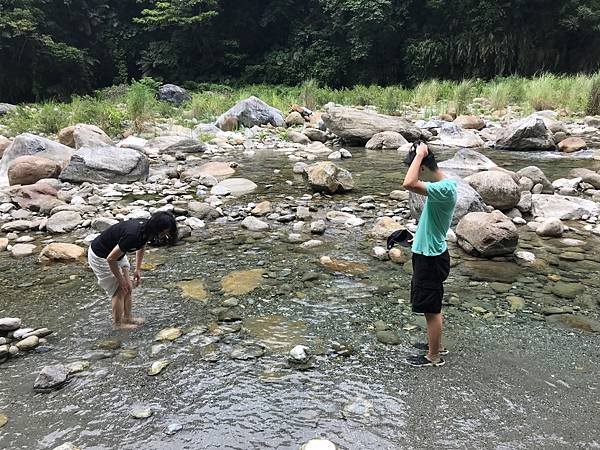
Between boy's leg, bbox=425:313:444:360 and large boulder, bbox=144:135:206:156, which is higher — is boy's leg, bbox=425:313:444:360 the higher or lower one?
the higher one

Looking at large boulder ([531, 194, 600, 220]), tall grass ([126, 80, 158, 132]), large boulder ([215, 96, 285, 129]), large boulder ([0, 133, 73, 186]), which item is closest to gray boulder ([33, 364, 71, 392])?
large boulder ([531, 194, 600, 220])

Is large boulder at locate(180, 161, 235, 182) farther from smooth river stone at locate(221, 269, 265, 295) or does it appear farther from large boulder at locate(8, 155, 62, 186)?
smooth river stone at locate(221, 269, 265, 295)

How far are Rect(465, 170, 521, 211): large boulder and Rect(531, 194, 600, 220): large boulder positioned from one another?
14.3 inches

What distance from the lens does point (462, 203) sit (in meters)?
6.75

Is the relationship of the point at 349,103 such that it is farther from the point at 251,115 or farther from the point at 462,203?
the point at 462,203

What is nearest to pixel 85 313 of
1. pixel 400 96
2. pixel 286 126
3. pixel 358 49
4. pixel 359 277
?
pixel 359 277

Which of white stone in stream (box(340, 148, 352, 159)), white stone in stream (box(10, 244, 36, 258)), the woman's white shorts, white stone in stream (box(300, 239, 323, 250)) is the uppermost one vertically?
the woman's white shorts

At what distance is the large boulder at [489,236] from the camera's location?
5.67m

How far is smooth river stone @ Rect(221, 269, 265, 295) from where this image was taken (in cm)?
504

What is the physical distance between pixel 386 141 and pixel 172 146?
5.92 m

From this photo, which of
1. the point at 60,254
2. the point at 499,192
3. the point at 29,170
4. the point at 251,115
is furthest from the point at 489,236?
the point at 251,115

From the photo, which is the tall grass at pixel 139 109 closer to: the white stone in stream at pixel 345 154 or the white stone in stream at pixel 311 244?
the white stone in stream at pixel 345 154

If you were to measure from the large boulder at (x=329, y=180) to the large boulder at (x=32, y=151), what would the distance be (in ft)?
16.8

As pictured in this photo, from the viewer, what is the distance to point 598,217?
716 cm
